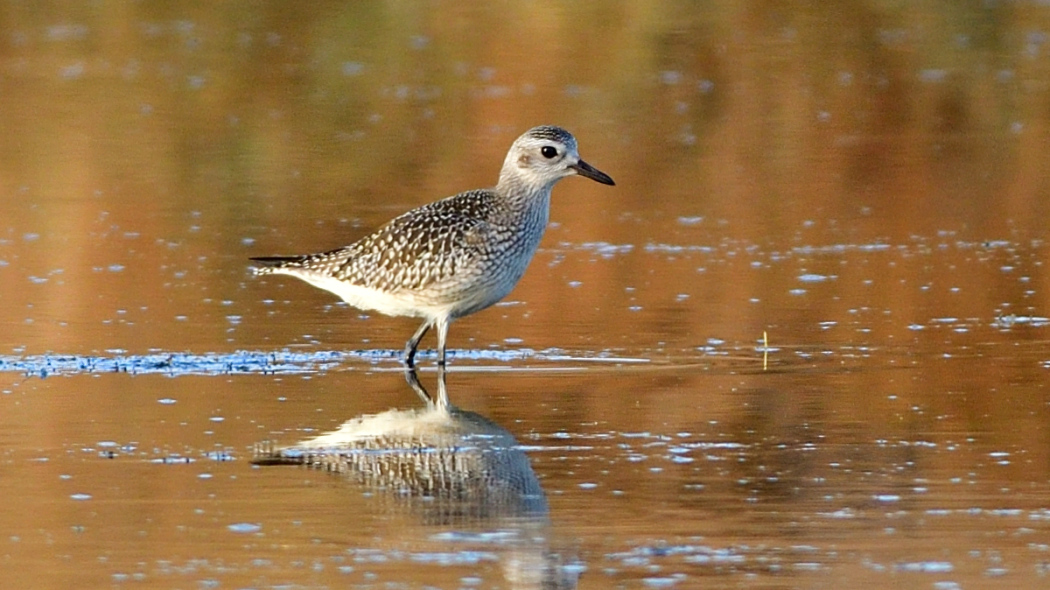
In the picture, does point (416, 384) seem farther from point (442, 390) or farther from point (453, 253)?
point (453, 253)

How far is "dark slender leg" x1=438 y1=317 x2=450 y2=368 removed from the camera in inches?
334

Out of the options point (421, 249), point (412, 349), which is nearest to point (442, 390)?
point (412, 349)

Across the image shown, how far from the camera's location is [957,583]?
5.01 meters

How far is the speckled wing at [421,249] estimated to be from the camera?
865 cm

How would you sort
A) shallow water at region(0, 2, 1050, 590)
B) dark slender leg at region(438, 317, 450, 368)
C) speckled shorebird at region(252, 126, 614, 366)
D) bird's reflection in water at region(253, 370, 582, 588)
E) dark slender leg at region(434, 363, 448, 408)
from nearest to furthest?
1. bird's reflection in water at region(253, 370, 582, 588)
2. shallow water at region(0, 2, 1050, 590)
3. dark slender leg at region(434, 363, 448, 408)
4. dark slender leg at region(438, 317, 450, 368)
5. speckled shorebird at region(252, 126, 614, 366)

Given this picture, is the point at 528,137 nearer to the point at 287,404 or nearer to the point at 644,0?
the point at 287,404

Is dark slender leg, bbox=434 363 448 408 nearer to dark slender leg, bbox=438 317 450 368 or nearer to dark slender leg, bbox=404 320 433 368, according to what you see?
dark slender leg, bbox=438 317 450 368

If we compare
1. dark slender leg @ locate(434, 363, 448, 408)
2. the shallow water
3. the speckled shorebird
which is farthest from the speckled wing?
dark slender leg @ locate(434, 363, 448, 408)

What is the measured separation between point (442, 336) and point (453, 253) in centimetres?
36

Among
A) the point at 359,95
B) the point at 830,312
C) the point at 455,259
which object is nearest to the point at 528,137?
the point at 455,259

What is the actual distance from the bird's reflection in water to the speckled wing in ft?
3.74

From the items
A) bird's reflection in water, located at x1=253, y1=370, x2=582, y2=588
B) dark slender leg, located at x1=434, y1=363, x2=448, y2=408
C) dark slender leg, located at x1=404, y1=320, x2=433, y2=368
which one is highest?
dark slender leg, located at x1=404, y1=320, x2=433, y2=368

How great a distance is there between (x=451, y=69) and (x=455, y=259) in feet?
33.0

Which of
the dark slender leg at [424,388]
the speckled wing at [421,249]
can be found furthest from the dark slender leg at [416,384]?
the speckled wing at [421,249]
